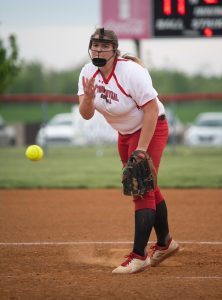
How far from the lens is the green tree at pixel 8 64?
51.4 feet

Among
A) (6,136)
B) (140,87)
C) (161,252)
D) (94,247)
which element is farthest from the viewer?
(6,136)

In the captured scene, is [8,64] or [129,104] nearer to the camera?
[129,104]

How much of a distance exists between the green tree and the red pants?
10.6 meters

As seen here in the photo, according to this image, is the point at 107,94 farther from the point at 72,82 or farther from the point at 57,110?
the point at 72,82

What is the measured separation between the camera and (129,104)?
16.6 ft

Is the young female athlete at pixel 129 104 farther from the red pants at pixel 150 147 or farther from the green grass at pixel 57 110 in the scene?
the green grass at pixel 57 110

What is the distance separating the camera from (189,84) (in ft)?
139

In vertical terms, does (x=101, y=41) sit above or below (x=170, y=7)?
above

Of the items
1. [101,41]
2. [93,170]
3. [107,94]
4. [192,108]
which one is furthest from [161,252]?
[192,108]

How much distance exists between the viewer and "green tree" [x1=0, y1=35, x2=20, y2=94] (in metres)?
15.7

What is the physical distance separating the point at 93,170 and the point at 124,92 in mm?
9326

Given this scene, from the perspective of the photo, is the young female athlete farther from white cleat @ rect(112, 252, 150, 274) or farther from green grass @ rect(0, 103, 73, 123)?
green grass @ rect(0, 103, 73, 123)

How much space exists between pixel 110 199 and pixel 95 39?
5047 mm

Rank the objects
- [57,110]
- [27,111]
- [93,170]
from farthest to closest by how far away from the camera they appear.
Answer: [27,111], [57,110], [93,170]
